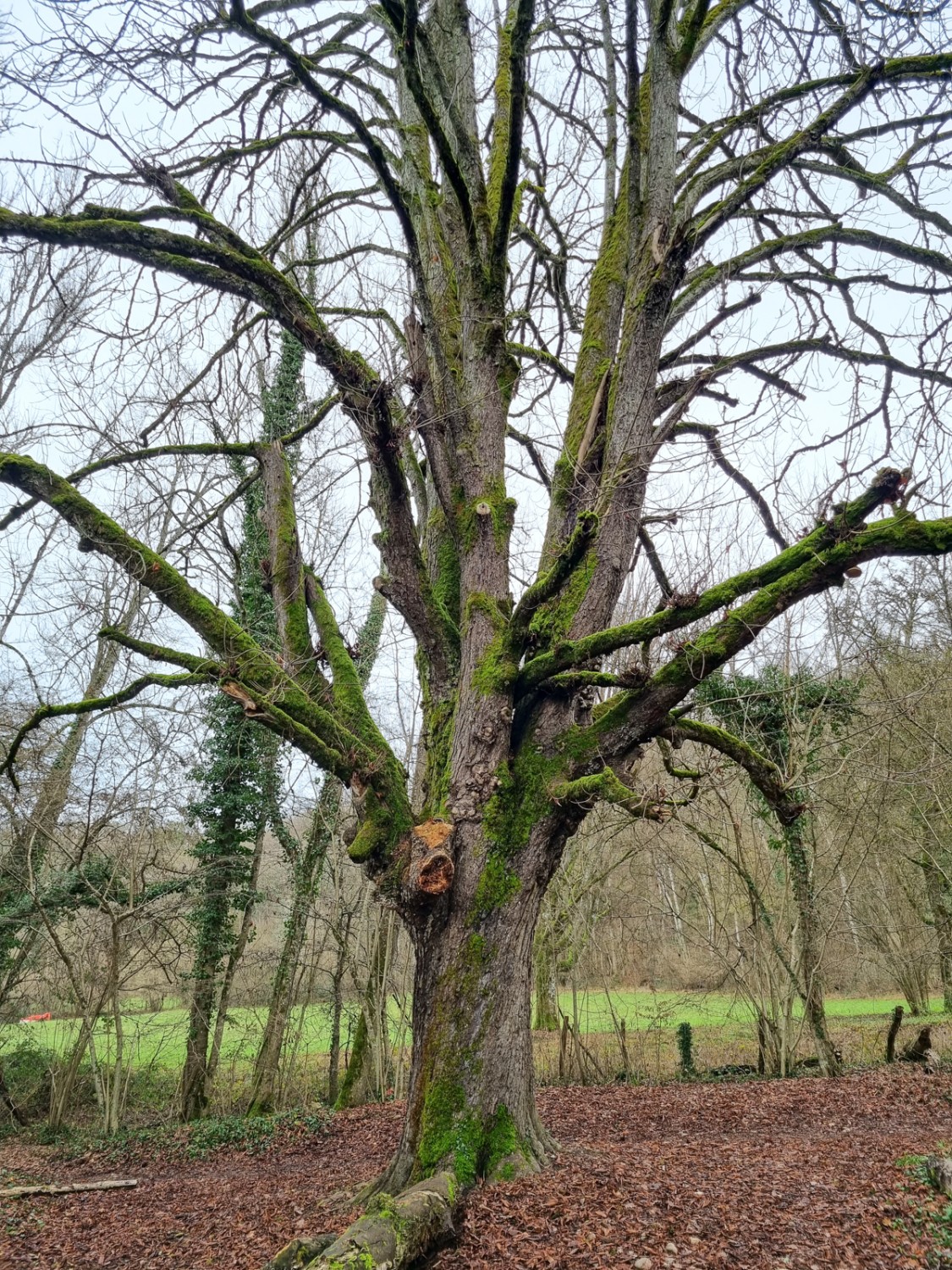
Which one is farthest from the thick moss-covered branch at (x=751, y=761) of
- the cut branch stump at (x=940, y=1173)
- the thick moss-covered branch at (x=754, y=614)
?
the cut branch stump at (x=940, y=1173)

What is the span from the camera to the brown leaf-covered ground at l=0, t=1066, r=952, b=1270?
9.52 feet

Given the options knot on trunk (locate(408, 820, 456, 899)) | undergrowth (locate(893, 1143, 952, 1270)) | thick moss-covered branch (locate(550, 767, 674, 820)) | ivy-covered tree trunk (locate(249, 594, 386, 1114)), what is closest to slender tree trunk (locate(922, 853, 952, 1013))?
ivy-covered tree trunk (locate(249, 594, 386, 1114))

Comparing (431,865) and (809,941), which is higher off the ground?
(431,865)

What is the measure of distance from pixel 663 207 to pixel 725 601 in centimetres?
275

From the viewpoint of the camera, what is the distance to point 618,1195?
3324 mm

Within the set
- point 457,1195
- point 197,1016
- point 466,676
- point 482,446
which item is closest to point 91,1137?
point 197,1016

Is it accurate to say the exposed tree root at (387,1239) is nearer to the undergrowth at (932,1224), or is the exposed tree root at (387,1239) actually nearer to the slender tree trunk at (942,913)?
the undergrowth at (932,1224)

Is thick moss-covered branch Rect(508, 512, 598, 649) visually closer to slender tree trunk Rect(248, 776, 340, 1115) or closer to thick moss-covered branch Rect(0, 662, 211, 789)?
thick moss-covered branch Rect(0, 662, 211, 789)

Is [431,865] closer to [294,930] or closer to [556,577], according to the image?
[556,577]

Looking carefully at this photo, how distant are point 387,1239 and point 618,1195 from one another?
4.05ft

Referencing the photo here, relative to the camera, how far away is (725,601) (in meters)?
3.73

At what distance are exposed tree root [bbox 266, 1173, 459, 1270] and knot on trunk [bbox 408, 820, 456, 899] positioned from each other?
124 centimetres

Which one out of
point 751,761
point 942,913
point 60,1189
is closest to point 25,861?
point 60,1189

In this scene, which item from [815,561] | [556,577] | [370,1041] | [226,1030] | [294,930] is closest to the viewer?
[815,561]
